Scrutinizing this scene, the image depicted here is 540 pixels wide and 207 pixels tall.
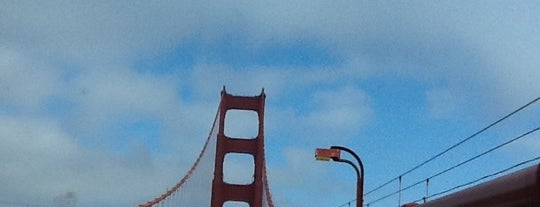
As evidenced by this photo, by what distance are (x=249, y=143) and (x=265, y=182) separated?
3772 millimetres

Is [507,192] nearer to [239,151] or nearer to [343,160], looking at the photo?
[343,160]

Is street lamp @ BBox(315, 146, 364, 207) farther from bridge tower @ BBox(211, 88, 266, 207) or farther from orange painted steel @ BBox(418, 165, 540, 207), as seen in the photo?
bridge tower @ BBox(211, 88, 266, 207)

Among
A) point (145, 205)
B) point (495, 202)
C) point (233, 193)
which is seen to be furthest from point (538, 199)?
point (233, 193)

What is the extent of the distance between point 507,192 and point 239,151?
58.9 meters

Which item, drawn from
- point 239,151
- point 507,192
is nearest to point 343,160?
point 507,192

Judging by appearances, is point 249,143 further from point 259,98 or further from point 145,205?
point 145,205

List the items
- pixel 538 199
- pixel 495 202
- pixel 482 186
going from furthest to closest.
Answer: pixel 482 186 < pixel 495 202 < pixel 538 199

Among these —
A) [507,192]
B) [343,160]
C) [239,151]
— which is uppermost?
[239,151]

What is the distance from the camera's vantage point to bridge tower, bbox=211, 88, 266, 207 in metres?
63.3

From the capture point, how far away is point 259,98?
7281 cm

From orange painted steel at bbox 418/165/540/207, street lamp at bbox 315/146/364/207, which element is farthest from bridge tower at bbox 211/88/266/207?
orange painted steel at bbox 418/165/540/207

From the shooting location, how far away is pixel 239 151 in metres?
68.2

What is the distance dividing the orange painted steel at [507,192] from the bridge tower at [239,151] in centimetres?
5038

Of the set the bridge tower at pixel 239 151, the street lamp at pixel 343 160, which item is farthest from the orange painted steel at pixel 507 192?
the bridge tower at pixel 239 151
